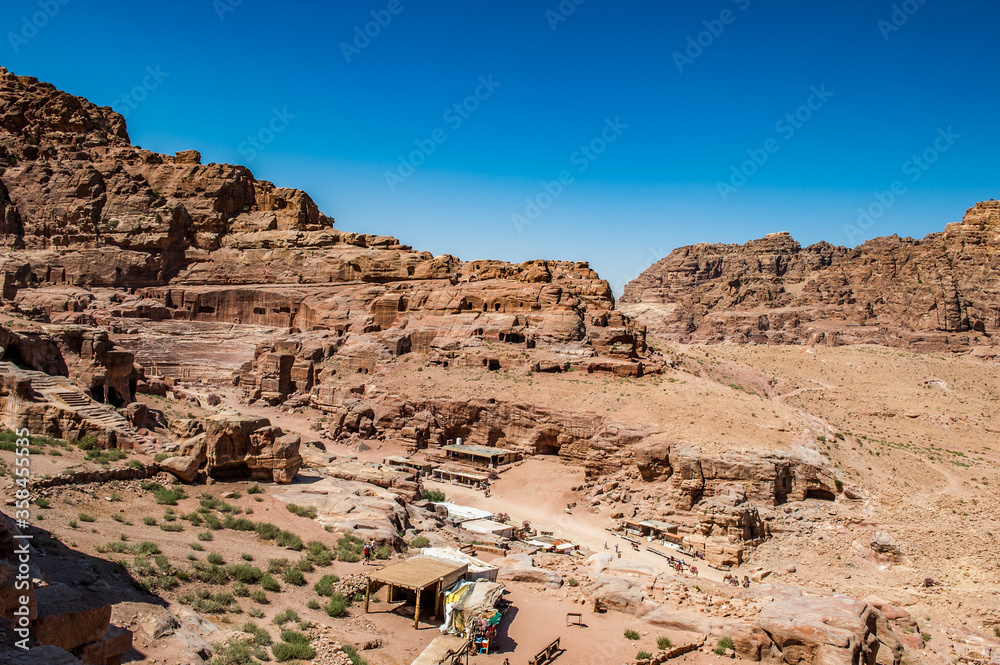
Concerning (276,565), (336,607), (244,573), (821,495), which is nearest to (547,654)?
(336,607)

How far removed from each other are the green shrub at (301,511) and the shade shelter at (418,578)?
4.50 m

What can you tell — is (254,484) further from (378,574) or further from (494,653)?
(494,653)

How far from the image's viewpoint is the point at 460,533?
2178cm

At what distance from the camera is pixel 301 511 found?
18.9 metres

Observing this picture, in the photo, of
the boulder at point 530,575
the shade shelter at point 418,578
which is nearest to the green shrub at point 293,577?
the shade shelter at point 418,578

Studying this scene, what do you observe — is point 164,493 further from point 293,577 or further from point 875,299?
point 875,299

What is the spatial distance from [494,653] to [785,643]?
6.20 m

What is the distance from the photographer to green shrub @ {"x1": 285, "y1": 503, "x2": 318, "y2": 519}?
18.8 m

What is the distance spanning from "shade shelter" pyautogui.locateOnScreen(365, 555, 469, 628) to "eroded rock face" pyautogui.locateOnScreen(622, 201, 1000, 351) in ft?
212

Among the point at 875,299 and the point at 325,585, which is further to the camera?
the point at 875,299

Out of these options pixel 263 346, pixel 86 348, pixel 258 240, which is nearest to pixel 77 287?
pixel 258 240

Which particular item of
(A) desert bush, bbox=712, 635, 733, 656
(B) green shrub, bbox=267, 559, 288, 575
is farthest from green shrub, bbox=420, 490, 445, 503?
(A) desert bush, bbox=712, 635, 733, 656

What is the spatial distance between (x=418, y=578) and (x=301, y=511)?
19.5 ft

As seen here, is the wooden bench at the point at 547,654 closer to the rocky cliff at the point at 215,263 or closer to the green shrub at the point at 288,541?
the green shrub at the point at 288,541
